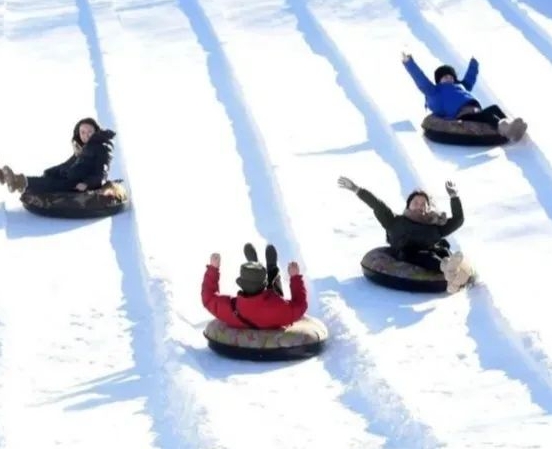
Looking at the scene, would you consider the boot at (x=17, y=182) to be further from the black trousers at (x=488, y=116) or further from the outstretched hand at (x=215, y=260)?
the black trousers at (x=488, y=116)

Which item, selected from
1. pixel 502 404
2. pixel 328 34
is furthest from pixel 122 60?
pixel 502 404

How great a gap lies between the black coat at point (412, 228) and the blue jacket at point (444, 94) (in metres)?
2.72

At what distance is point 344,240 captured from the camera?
33.9 ft

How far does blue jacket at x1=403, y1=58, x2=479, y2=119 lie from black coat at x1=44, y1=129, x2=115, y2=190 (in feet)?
7.97

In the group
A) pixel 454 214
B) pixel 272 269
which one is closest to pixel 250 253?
pixel 272 269

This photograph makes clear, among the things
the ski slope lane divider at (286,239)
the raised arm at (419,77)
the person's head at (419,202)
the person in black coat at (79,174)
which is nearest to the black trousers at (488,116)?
the raised arm at (419,77)

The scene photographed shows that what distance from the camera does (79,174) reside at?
10836 mm

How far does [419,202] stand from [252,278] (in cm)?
133

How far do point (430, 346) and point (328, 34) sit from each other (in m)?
6.75

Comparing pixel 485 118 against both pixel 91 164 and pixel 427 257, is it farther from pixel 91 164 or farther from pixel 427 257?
pixel 427 257

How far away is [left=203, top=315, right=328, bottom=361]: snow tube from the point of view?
28.1 ft

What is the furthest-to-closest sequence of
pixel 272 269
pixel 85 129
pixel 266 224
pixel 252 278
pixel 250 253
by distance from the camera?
pixel 85 129
pixel 266 224
pixel 250 253
pixel 272 269
pixel 252 278

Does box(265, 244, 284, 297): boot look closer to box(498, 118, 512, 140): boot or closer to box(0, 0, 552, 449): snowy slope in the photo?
box(0, 0, 552, 449): snowy slope

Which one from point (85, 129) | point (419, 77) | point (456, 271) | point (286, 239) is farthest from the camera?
point (419, 77)
